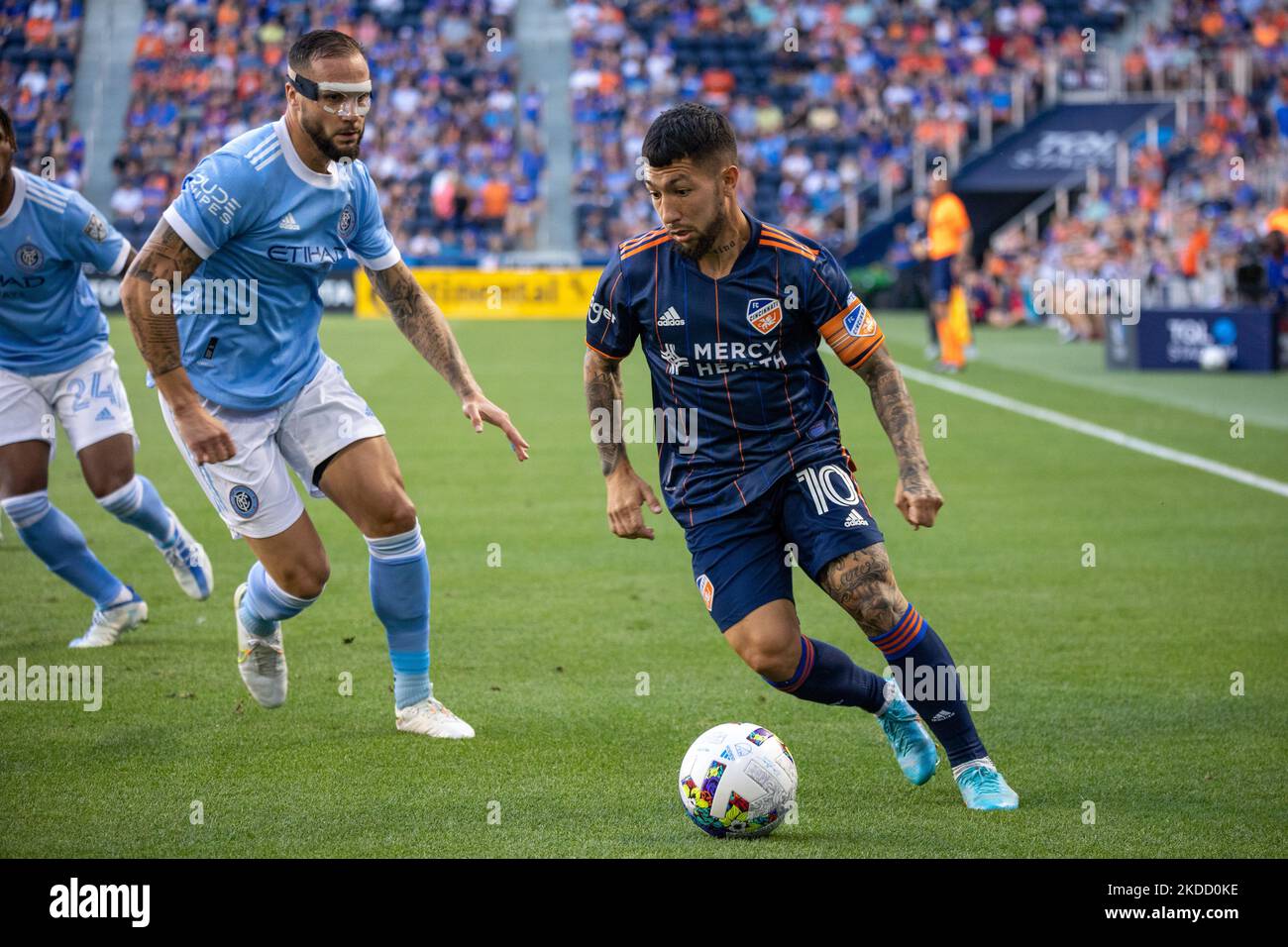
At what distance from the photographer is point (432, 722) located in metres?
5.76

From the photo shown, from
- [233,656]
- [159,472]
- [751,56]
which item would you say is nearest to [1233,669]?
[233,656]

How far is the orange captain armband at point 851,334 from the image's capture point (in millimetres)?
4863

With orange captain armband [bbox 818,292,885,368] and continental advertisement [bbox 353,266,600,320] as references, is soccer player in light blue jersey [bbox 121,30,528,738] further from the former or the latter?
continental advertisement [bbox 353,266,600,320]

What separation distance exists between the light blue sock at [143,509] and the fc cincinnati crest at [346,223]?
2.24 meters

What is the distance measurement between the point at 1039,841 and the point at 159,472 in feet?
31.4

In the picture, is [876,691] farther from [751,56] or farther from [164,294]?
[751,56]

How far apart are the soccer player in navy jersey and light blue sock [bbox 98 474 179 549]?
3218mm

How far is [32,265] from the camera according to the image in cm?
679

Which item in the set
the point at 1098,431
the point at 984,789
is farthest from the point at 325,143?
the point at 1098,431

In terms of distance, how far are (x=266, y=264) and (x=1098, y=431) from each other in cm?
1059

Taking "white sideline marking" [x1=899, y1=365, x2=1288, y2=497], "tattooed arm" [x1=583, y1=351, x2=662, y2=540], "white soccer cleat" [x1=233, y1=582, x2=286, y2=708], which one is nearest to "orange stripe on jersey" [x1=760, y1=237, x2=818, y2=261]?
"tattooed arm" [x1=583, y1=351, x2=662, y2=540]

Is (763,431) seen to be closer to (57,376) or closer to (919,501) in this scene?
(919,501)

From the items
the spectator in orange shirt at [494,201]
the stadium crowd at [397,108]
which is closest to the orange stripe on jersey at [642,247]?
the stadium crowd at [397,108]

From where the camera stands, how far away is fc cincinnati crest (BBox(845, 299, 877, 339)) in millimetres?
4867
